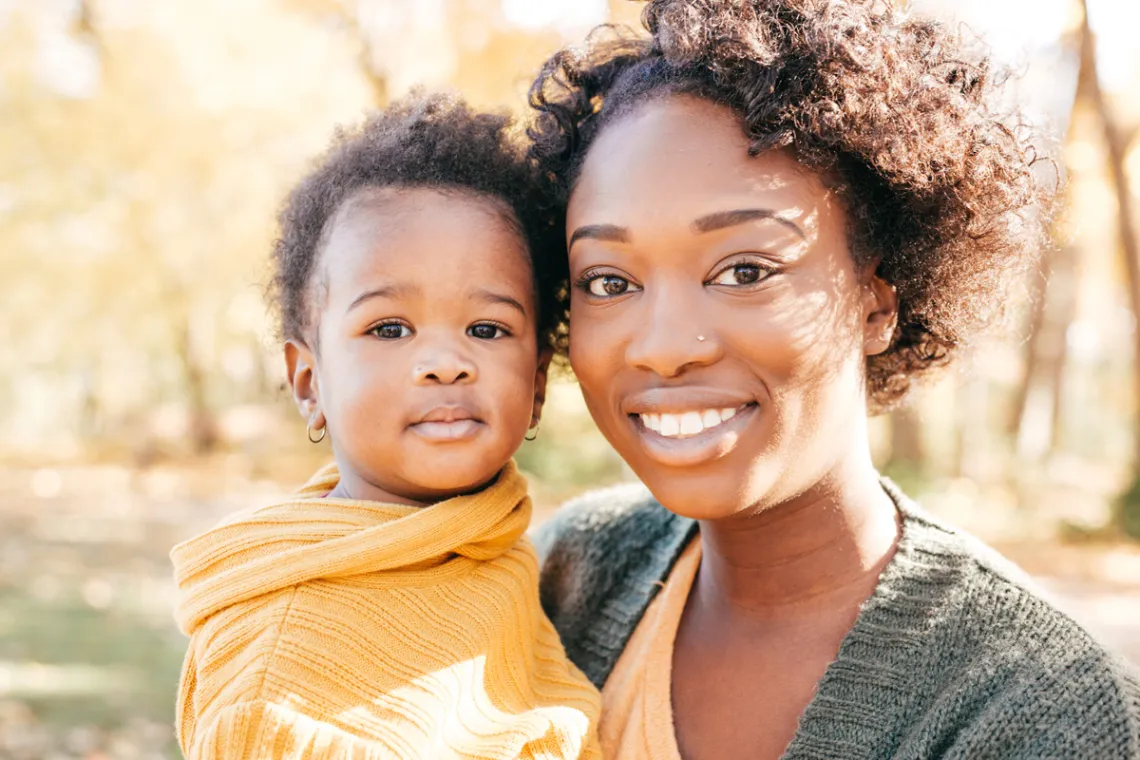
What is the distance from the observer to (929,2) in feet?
8.70

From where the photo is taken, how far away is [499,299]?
237 cm

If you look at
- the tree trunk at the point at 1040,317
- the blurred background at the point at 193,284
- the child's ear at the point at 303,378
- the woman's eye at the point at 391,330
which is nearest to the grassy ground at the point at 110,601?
the blurred background at the point at 193,284

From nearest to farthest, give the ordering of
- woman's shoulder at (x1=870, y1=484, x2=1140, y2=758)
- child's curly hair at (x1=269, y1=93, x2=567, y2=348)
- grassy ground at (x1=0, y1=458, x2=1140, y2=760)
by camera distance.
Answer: woman's shoulder at (x1=870, y1=484, x2=1140, y2=758) < child's curly hair at (x1=269, y1=93, x2=567, y2=348) < grassy ground at (x1=0, y1=458, x2=1140, y2=760)

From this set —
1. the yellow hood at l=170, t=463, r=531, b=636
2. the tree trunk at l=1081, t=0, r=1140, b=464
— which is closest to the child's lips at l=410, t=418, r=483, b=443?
the yellow hood at l=170, t=463, r=531, b=636

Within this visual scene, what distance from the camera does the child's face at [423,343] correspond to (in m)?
2.26

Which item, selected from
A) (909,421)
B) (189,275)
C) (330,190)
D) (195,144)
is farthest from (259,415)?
(330,190)

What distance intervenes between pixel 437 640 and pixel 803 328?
0.93m

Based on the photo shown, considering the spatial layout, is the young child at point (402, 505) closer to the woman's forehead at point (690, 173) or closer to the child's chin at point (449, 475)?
the child's chin at point (449, 475)

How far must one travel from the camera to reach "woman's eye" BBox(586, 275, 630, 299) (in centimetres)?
216

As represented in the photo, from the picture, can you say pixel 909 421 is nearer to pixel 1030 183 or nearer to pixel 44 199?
pixel 1030 183

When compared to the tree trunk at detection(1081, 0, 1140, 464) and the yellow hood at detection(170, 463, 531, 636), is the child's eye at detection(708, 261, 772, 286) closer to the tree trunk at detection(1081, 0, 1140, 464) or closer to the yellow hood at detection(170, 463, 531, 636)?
the yellow hood at detection(170, 463, 531, 636)

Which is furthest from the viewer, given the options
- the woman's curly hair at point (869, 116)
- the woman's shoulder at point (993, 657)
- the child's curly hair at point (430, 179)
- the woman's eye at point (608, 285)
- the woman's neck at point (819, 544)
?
the child's curly hair at point (430, 179)

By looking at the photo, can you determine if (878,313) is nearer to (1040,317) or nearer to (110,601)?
(110,601)

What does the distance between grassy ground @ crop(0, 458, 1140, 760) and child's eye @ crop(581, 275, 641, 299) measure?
1.05 meters
